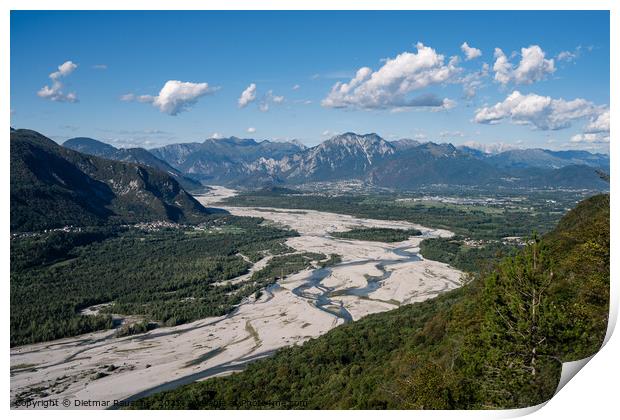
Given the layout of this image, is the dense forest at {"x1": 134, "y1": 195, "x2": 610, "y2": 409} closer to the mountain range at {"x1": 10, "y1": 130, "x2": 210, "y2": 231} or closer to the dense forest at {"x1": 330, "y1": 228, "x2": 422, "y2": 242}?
the mountain range at {"x1": 10, "y1": 130, "x2": 210, "y2": 231}

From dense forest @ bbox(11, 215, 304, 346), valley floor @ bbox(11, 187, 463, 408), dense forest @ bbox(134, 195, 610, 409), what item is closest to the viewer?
dense forest @ bbox(134, 195, 610, 409)

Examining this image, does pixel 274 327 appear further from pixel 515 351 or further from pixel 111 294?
pixel 515 351

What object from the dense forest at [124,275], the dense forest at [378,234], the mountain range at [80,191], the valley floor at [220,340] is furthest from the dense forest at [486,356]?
the dense forest at [378,234]

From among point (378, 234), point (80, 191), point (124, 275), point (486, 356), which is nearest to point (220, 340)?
point (486, 356)

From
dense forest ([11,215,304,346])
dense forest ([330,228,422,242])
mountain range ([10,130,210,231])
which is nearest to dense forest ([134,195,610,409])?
dense forest ([11,215,304,346])

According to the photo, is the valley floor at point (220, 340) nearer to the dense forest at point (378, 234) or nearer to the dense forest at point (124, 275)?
the dense forest at point (124, 275)
